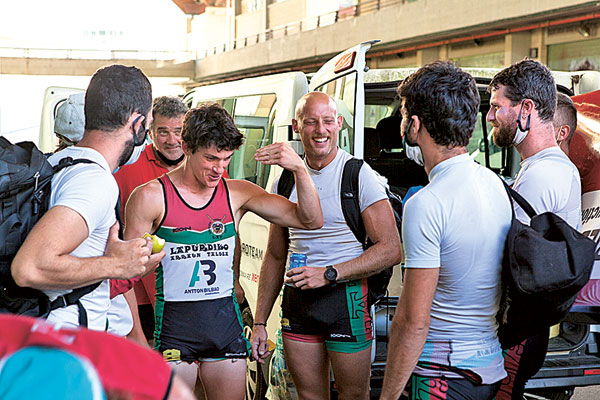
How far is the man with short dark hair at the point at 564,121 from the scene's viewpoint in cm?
361

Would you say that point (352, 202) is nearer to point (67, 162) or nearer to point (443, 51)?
point (67, 162)

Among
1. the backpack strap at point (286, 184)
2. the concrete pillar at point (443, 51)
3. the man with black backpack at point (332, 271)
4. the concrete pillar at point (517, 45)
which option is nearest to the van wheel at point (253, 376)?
the man with black backpack at point (332, 271)

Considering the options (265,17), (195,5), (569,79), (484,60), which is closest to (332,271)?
(569,79)

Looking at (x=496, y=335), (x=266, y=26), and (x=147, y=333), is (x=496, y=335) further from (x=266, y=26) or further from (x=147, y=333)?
(x=266, y=26)

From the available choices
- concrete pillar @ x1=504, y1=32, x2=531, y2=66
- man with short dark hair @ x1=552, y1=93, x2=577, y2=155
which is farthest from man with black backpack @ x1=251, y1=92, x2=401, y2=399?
concrete pillar @ x1=504, y1=32, x2=531, y2=66

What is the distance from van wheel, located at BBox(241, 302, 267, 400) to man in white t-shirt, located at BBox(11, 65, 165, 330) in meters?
2.22

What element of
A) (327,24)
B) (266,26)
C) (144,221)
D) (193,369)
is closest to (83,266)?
(144,221)

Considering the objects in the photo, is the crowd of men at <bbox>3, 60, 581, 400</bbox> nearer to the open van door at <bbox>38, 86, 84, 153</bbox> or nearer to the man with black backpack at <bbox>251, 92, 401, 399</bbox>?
the man with black backpack at <bbox>251, 92, 401, 399</bbox>

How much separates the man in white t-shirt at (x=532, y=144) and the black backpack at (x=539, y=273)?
382mm

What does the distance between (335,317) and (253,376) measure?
4.52 feet

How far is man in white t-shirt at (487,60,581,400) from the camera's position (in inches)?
118

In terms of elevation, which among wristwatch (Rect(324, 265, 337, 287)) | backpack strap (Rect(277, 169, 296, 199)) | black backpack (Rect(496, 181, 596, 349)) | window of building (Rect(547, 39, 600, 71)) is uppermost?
window of building (Rect(547, 39, 600, 71))

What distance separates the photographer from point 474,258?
98.3 inches

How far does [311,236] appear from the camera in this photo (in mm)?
3695
